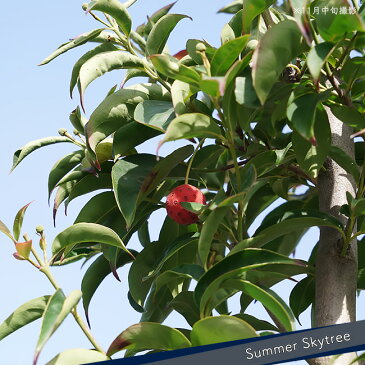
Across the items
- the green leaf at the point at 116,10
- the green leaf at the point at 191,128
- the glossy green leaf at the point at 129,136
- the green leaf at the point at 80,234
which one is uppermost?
the green leaf at the point at 116,10

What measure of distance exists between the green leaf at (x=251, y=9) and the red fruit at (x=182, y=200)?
1.12 feet

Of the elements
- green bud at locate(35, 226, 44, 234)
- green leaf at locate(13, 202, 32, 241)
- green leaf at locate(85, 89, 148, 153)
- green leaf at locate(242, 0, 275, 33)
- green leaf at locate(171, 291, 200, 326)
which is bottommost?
green leaf at locate(171, 291, 200, 326)

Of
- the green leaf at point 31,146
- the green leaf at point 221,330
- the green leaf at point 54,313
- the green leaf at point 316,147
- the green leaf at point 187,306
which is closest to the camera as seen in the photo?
the green leaf at point 54,313

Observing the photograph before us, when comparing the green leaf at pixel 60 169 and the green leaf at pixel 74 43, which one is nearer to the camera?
the green leaf at pixel 74 43

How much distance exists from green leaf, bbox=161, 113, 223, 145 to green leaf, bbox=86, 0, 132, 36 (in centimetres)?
37

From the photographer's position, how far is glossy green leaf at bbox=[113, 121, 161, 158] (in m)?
1.64

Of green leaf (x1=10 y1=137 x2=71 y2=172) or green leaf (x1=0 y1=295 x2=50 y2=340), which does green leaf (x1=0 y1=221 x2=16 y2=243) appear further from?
green leaf (x1=10 y1=137 x2=71 y2=172)

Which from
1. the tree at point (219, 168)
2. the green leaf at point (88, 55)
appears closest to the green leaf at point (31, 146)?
the tree at point (219, 168)

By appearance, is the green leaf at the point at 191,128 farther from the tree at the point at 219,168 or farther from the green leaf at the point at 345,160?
the green leaf at the point at 345,160

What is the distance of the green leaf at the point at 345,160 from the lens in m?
1.68

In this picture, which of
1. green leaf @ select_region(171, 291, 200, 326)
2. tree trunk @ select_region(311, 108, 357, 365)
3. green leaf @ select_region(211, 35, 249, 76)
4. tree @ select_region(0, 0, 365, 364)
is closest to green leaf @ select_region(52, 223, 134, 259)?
tree @ select_region(0, 0, 365, 364)

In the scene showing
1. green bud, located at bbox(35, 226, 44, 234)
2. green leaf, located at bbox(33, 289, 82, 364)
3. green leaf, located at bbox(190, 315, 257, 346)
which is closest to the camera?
green leaf, located at bbox(33, 289, 82, 364)

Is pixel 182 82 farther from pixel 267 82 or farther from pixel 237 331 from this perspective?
pixel 237 331

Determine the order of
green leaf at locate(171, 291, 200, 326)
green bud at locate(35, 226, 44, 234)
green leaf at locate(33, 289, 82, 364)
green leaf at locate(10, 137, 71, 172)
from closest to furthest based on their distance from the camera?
green leaf at locate(33, 289, 82, 364), green bud at locate(35, 226, 44, 234), green leaf at locate(171, 291, 200, 326), green leaf at locate(10, 137, 71, 172)
